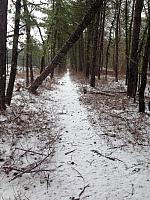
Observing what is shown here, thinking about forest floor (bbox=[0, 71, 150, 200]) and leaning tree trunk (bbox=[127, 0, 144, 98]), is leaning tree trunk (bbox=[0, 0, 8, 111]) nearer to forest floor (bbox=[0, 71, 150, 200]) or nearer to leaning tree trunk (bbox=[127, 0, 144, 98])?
forest floor (bbox=[0, 71, 150, 200])

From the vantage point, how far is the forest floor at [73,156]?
4934 mm

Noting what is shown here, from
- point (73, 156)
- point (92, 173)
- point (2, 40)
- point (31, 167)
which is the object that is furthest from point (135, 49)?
point (31, 167)

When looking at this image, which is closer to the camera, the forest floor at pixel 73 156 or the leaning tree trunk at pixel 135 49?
the forest floor at pixel 73 156

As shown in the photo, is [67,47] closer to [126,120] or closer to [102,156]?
[126,120]

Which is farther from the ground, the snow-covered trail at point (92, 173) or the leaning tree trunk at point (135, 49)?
the leaning tree trunk at point (135, 49)

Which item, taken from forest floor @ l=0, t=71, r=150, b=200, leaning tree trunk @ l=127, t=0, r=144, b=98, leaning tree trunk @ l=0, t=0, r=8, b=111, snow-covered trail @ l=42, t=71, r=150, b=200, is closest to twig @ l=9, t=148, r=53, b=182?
forest floor @ l=0, t=71, r=150, b=200

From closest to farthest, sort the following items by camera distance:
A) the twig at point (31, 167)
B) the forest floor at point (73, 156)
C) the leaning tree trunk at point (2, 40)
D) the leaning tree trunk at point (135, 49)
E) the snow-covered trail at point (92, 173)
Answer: the snow-covered trail at point (92, 173) < the forest floor at point (73, 156) < the twig at point (31, 167) < the leaning tree trunk at point (2, 40) < the leaning tree trunk at point (135, 49)

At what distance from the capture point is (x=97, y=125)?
888cm

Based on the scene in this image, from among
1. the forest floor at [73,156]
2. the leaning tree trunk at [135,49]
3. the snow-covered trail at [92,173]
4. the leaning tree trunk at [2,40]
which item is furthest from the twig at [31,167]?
the leaning tree trunk at [135,49]

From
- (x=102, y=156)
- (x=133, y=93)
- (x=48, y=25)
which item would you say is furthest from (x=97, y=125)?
(x=48, y=25)

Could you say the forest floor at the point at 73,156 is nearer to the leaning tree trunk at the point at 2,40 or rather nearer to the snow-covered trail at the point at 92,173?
the snow-covered trail at the point at 92,173

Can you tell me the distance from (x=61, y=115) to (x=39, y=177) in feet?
16.5

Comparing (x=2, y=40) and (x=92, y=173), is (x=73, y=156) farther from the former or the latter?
(x=2, y=40)

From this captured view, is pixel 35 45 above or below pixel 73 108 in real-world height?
above
